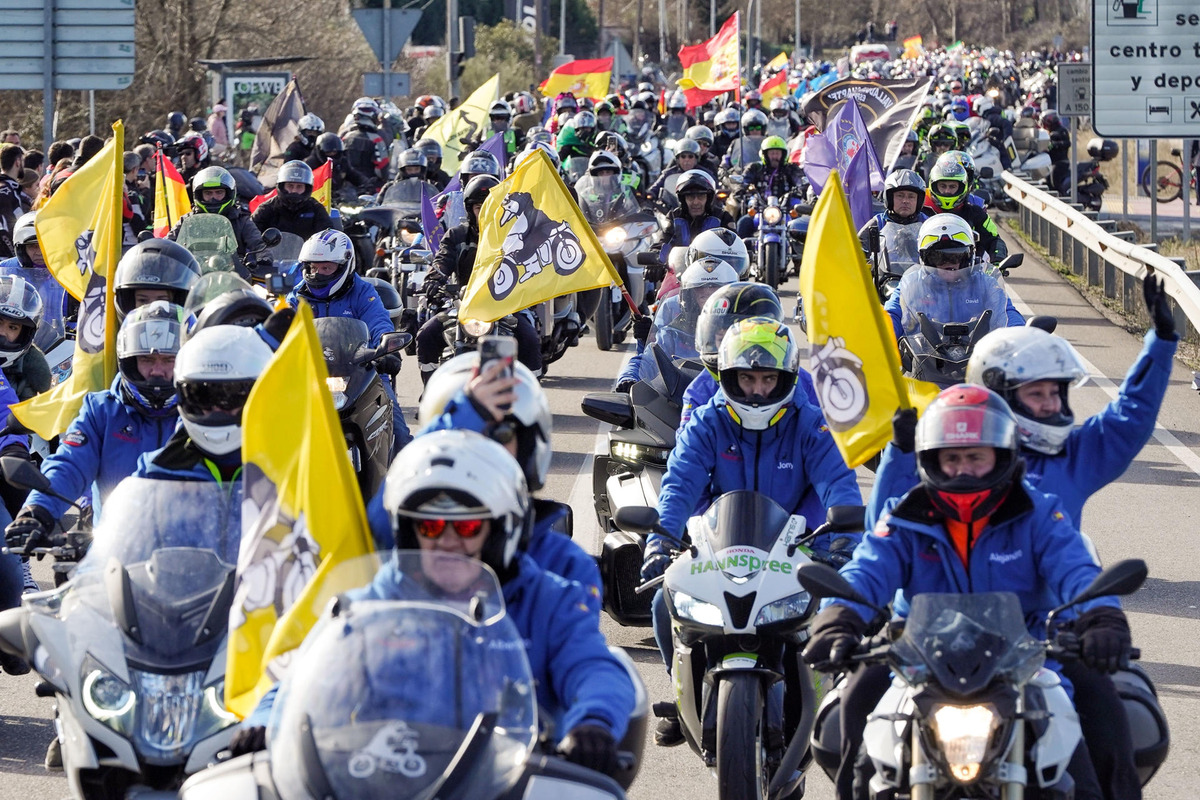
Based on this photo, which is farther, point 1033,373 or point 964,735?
point 1033,373

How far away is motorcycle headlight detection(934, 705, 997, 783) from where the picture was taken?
472 centimetres

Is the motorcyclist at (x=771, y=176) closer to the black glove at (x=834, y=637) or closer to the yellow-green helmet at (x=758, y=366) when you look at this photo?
the yellow-green helmet at (x=758, y=366)

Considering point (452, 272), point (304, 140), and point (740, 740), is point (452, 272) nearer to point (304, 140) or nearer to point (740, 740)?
point (740, 740)

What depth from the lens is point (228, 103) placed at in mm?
33969

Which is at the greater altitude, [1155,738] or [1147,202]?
[1147,202]

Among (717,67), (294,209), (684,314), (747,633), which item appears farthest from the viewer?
(717,67)

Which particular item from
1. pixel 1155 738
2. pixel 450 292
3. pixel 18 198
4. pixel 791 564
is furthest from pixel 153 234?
pixel 1155 738

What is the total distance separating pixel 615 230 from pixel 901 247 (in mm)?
4932

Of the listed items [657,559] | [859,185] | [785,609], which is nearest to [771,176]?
[859,185]

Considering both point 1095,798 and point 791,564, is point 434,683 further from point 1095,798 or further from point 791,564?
point 791,564

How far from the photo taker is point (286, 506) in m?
5.01

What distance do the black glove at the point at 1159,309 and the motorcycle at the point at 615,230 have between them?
40.8 ft

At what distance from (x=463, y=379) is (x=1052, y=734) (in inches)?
71.4

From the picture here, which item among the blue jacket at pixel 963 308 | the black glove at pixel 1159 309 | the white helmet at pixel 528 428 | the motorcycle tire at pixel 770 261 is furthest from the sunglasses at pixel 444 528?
the motorcycle tire at pixel 770 261
